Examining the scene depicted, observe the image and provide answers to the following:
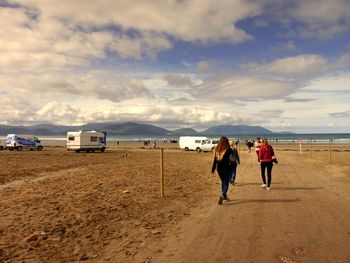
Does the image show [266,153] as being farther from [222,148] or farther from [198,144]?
[198,144]

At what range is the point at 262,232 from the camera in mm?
7707

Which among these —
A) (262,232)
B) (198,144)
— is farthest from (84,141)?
(262,232)

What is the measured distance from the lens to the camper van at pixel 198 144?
5559cm

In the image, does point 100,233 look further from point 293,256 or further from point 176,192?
point 176,192

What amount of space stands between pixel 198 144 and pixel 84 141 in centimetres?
1685

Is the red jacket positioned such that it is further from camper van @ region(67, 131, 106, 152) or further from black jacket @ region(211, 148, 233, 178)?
camper van @ region(67, 131, 106, 152)

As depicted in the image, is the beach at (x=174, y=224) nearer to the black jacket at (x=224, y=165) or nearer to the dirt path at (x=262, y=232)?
the dirt path at (x=262, y=232)

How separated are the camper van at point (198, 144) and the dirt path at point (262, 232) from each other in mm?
43064

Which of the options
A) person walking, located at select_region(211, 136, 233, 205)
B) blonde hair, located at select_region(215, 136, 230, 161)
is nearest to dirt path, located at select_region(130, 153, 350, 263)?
person walking, located at select_region(211, 136, 233, 205)

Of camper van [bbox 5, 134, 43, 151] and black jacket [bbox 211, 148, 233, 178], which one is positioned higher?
camper van [bbox 5, 134, 43, 151]

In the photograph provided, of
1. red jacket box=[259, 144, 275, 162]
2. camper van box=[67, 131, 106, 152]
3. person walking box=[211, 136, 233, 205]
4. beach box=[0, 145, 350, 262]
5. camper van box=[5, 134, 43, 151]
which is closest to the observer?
beach box=[0, 145, 350, 262]

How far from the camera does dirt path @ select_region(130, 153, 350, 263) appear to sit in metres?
6.34

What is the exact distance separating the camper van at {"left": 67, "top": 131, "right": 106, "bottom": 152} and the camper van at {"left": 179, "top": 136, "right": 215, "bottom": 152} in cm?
1405

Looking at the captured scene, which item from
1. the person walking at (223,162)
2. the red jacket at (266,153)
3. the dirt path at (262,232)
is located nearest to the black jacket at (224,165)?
the person walking at (223,162)
